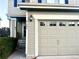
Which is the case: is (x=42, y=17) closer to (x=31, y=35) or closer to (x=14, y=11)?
(x=31, y=35)

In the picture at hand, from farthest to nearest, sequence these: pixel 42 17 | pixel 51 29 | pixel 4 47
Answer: pixel 51 29 → pixel 42 17 → pixel 4 47

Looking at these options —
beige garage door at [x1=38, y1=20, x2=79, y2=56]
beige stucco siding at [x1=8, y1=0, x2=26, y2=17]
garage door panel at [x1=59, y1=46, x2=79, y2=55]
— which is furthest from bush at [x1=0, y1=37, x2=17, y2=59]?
beige stucco siding at [x1=8, y1=0, x2=26, y2=17]

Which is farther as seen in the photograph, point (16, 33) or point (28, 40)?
point (16, 33)

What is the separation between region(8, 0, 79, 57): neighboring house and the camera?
15977mm

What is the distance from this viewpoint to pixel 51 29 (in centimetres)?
1650

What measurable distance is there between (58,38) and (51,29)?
0.91 meters

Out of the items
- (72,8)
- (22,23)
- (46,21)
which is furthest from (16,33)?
(72,8)

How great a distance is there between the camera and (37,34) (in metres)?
16.1

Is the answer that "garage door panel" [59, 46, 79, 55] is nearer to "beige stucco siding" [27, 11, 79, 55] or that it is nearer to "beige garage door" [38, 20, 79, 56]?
"beige garage door" [38, 20, 79, 56]

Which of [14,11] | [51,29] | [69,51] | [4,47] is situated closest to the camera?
[4,47]

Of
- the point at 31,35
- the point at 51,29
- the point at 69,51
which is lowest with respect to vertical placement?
the point at 69,51

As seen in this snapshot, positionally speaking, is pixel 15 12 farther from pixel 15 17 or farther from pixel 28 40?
pixel 28 40

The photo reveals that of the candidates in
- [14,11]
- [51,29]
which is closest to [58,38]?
[51,29]

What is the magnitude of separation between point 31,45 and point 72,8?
4.27 meters
